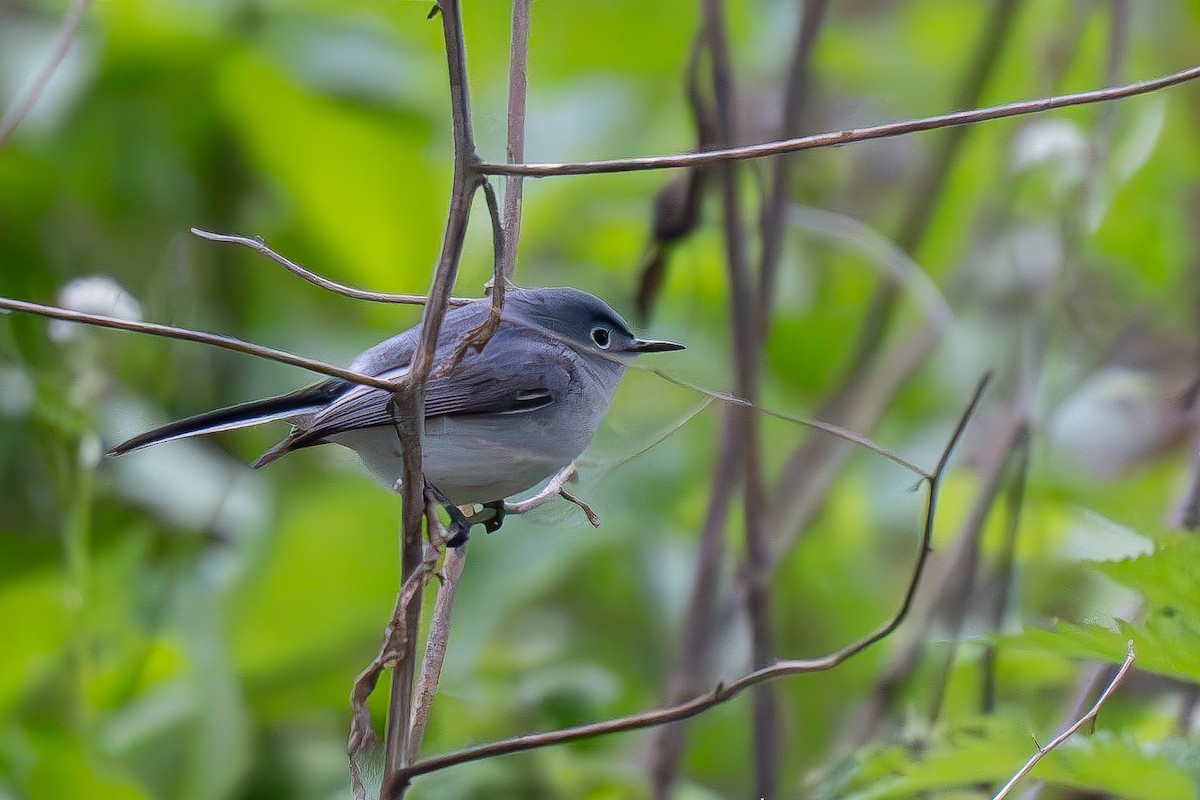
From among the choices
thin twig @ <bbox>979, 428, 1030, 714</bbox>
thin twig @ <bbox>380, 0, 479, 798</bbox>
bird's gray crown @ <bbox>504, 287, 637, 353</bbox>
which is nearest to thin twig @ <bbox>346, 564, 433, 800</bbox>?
thin twig @ <bbox>380, 0, 479, 798</bbox>

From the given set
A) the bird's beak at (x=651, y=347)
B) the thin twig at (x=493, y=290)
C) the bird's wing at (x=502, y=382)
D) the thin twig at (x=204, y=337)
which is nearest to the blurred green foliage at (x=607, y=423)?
the bird's beak at (x=651, y=347)

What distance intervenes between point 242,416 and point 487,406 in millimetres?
296

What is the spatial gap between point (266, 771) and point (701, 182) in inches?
43.1

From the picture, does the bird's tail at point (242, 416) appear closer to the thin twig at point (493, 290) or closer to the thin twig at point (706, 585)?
the thin twig at point (493, 290)

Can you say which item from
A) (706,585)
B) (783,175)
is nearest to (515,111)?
(783,175)

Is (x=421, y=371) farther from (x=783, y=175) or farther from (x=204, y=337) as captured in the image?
(x=783, y=175)

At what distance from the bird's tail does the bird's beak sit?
1.04 ft

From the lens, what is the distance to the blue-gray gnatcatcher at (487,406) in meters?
1.16

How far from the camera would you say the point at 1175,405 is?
1.88 metres

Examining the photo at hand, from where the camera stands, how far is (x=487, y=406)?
1.32m

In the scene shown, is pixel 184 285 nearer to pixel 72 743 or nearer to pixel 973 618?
pixel 72 743

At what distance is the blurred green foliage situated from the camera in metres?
1.57

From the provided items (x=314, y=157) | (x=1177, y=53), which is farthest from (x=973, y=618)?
(x=1177, y=53)

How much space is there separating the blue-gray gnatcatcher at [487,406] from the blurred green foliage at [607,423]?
0.23 feet
